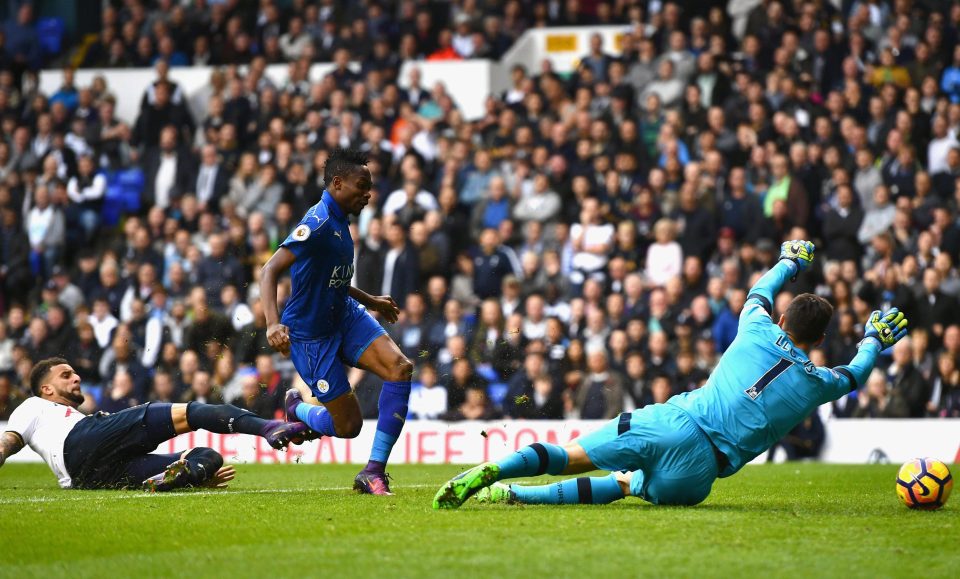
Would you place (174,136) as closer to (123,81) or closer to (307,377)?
(123,81)

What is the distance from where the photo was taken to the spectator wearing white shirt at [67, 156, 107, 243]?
70.8 feet

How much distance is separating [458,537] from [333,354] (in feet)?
10.3

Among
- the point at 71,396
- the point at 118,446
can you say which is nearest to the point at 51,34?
the point at 71,396

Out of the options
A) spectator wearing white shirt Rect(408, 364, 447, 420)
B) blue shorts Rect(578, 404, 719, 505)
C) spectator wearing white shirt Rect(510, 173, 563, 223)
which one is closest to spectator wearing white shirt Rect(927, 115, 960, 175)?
spectator wearing white shirt Rect(510, 173, 563, 223)

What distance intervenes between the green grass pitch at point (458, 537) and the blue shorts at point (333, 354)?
2.54 ft

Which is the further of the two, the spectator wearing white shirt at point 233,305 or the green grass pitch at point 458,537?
the spectator wearing white shirt at point 233,305

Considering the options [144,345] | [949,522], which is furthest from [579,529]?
[144,345]

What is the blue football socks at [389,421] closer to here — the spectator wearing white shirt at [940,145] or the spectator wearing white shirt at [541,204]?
the spectator wearing white shirt at [541,204]

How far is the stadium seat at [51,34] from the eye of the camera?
1024 inches

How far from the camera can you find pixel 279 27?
2452cm

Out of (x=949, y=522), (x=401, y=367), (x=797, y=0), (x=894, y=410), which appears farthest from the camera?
(x=797, y=0)

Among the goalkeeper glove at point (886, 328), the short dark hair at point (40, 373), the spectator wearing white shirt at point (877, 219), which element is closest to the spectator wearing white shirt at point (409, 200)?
the spectator wearing white shirt at point (877, 219)

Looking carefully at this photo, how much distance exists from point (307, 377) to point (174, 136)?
1255cm

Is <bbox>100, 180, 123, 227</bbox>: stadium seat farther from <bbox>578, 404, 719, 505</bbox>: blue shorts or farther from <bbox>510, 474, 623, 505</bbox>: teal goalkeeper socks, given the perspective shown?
<bbox>578, 404, 719, 505</bbox>: blue shorts
